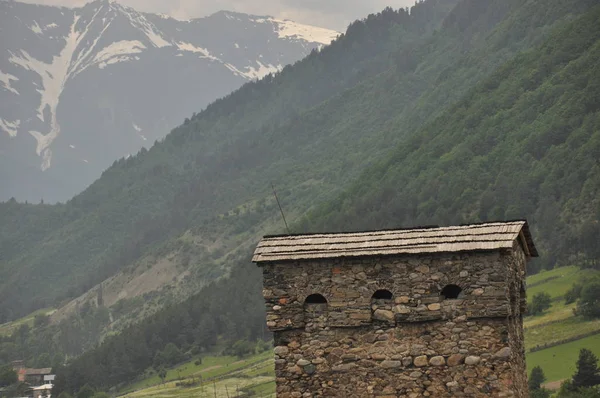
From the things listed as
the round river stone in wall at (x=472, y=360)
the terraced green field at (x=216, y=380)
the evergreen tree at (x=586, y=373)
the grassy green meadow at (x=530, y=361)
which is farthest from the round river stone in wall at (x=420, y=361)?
the terraced green field at (x=216, y=380)

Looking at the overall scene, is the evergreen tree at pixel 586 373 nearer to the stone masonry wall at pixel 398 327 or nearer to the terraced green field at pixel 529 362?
the terraced green field at pixel 529 362

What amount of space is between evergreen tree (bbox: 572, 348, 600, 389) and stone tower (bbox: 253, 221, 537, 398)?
6945 cm

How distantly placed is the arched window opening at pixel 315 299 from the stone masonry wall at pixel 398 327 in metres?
0.08

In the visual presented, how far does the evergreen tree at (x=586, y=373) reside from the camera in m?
86.1

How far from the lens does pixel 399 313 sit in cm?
1820

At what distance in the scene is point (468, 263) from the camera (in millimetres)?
17922

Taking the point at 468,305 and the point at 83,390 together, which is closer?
the point at 468,305

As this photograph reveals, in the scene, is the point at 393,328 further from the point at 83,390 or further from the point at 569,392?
the point at 83,390

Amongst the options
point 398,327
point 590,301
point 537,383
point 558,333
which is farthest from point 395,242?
point 590,301

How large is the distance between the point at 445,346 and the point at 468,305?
28.0 inches

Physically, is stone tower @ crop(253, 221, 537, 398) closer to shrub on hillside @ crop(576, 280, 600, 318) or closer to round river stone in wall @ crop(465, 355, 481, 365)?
round river stone in wall @ crop(465, 355, 481, 365)

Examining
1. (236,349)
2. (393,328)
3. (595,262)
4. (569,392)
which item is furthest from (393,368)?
(236,349)

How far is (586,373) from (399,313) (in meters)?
72.9

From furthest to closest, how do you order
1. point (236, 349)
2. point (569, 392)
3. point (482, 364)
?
1. point (236, 349)
2. point (569, 392)
3. point (482, 364)
